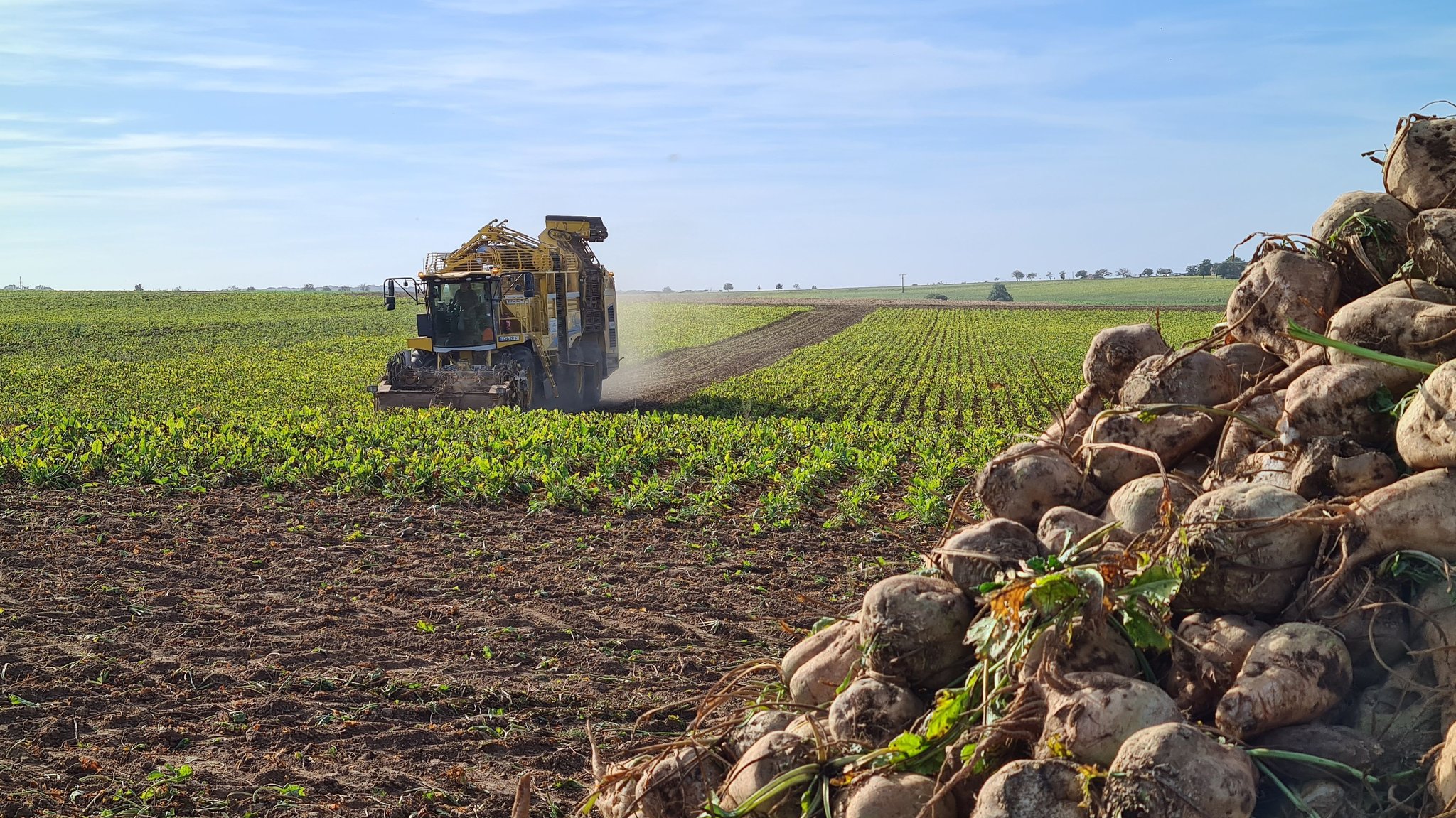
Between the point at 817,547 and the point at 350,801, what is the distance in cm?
558

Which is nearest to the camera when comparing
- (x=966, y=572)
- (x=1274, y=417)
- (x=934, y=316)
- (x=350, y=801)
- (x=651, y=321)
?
(x=966, y=572)

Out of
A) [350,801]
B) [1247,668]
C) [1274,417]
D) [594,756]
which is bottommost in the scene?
[350,801]

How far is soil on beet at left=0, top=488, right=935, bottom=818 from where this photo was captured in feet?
17.3

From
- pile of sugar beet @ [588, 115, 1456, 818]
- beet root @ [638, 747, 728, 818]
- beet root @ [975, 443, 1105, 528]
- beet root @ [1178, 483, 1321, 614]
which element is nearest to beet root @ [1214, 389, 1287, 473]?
pile of sugar beet @ [588, 115, 1456, 818]

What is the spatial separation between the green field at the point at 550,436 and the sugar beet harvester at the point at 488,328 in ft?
4.64

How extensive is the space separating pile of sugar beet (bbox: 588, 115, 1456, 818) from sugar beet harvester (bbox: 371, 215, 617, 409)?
49.1ft

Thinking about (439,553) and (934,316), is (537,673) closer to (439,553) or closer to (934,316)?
(439,553)

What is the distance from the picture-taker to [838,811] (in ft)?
10.1

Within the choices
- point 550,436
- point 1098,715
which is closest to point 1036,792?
point 1098,715

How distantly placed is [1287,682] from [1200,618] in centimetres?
39

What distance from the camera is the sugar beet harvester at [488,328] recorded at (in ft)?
60.3

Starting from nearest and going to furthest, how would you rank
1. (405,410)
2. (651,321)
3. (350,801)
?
(350,801)
(405,410)
(651,321)

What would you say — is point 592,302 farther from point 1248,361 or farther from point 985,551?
point 985,551

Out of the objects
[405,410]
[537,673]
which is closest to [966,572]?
[537,673]
